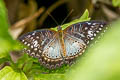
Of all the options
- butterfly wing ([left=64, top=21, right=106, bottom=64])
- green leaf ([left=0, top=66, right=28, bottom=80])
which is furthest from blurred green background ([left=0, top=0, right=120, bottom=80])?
butterfly wing ([left=64, top=21, right=106, bottom=64])

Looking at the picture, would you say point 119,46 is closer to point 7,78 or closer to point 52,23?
point 7,78

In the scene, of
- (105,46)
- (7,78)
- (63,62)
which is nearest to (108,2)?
(63,62)

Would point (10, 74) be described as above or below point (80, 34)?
below

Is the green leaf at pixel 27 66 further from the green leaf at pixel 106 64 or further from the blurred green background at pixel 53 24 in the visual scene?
the green leaf at pixel 106 64

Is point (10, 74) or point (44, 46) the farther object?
point (44, 46)

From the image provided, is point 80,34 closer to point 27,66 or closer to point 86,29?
point 86,29

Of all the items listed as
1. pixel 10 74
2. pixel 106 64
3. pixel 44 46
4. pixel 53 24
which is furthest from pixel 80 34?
pixel 53 24

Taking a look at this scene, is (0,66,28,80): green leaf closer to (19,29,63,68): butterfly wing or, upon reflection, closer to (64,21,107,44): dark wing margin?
(19,29,63,68): butterfly wing
